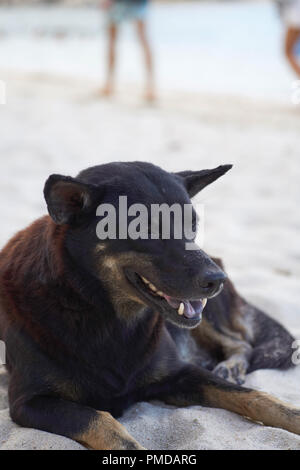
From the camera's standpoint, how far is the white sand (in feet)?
10.8

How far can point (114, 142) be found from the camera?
9.20 meters

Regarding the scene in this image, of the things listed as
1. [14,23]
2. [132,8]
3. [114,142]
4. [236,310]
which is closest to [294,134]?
[114,142]

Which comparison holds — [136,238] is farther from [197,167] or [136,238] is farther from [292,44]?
[292,44]

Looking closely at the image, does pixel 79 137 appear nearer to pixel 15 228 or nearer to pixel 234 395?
pixel 15 228

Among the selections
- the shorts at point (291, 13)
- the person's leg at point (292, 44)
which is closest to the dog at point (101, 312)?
the shorts at point (291, 13)

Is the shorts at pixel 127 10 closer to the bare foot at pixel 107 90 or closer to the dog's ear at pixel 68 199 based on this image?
the bare foot at pixel 107 90

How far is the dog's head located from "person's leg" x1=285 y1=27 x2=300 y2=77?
7673 mm

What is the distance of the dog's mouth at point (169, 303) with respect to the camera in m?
3.16

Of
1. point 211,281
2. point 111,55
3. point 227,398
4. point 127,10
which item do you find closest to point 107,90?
point 111,55

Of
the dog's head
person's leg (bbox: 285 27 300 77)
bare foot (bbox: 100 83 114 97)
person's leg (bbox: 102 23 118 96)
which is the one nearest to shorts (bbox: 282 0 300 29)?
person's leg (bbox: 285 27 300 77)

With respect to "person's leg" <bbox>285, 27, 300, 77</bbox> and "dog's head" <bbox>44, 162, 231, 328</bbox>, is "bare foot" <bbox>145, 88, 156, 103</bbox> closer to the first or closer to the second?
"person's leg" <bbox>285, 27, 300, 77</bbox>

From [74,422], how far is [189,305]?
2.41ft

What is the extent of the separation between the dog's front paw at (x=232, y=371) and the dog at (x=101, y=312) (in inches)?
17.3

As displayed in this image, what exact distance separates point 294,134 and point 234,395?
679cm
